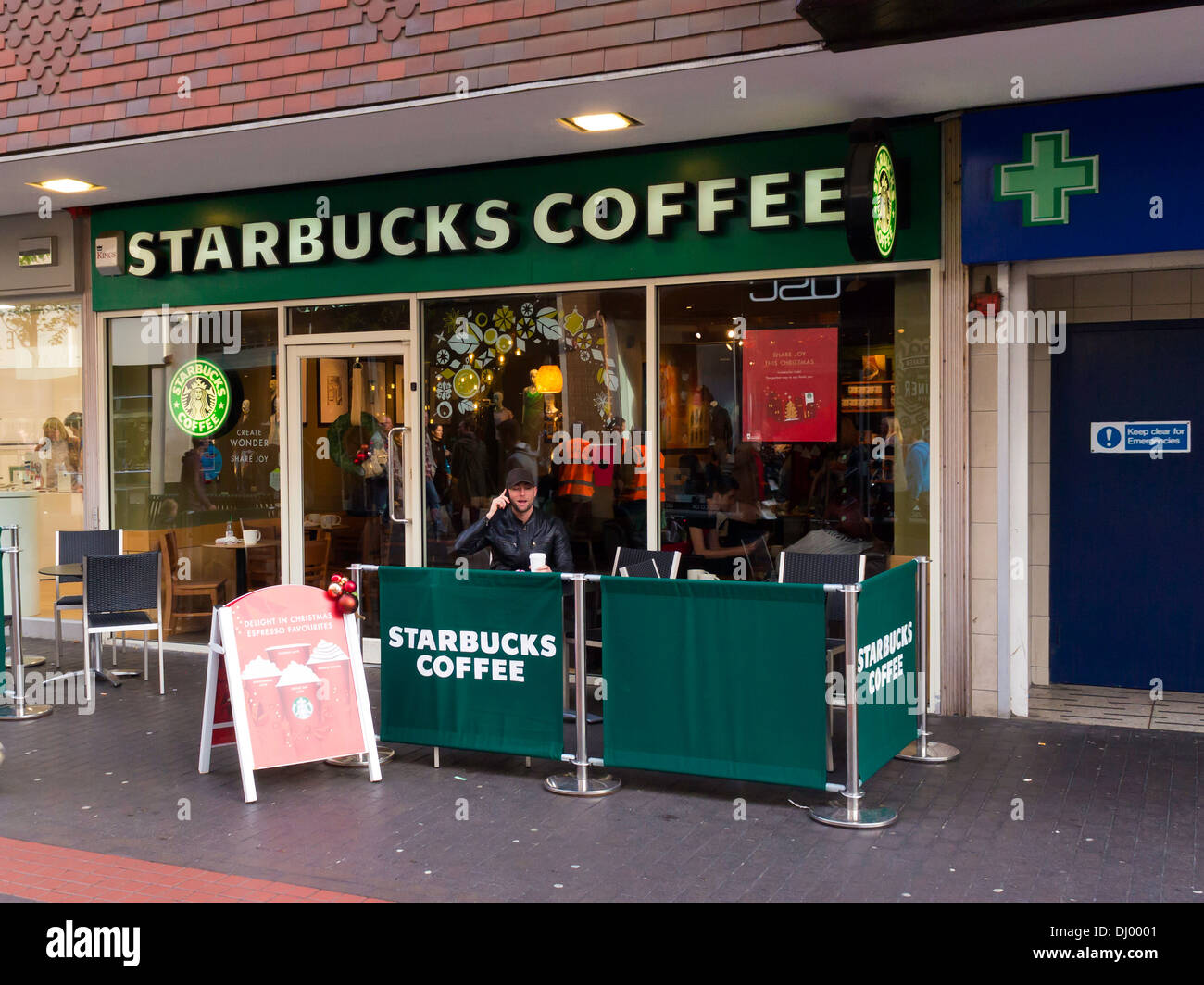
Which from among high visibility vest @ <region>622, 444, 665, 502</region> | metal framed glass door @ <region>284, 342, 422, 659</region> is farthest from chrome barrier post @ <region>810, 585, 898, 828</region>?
metal framed glass door @ <region>284, 342, 422, 659</region>

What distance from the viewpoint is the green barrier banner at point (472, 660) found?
648 centimetres

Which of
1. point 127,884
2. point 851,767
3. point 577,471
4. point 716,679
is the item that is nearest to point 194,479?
point 577,471

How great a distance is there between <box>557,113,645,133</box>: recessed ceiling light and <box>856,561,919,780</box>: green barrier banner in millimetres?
3532

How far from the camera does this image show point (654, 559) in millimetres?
8102

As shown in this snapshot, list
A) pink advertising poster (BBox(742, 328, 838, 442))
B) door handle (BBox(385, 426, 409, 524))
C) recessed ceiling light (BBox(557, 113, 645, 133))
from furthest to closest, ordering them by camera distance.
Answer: door handle (BBox(385, 426, 409, 524)), pink advertising poster (BBox(742, 328, 838, 442)), recessed ceiling light (BBox(557, 113, 645, 133))

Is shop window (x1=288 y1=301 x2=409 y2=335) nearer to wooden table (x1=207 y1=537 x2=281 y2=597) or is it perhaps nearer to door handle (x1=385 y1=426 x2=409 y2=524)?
door handle (x1=385 y1=426 x2=409 y2=524)

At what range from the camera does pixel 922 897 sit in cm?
500

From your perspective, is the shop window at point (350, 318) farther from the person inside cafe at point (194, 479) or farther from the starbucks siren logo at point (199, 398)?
the person inside cafe at point (194, 479)

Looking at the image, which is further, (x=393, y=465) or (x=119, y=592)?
(x=393, y=465)

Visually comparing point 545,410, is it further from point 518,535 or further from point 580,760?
point 580,760

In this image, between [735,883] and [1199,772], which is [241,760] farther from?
[1199,772]

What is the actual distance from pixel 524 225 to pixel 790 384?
8.03ft

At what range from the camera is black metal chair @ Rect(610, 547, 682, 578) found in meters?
7.95

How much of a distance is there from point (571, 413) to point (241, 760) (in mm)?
3995
